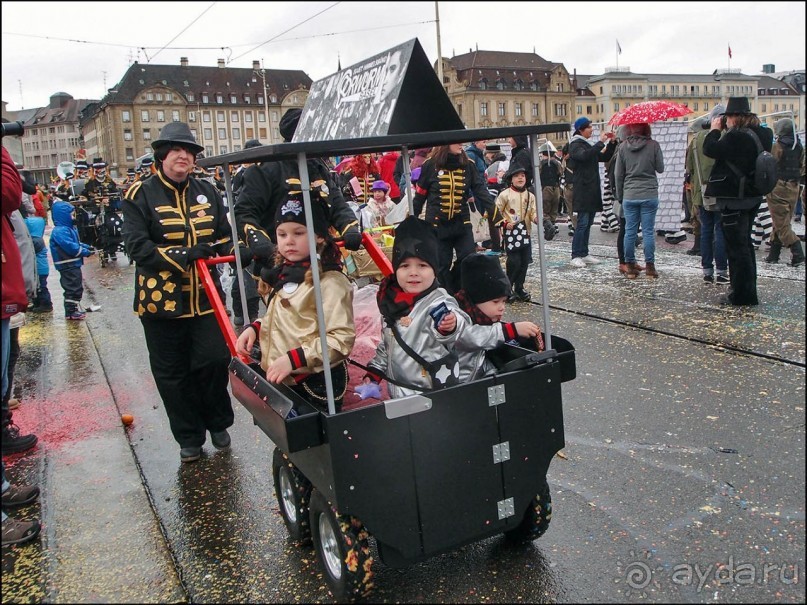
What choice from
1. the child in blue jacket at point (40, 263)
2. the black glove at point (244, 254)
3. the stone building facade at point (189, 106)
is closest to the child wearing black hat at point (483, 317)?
the black glove at point (244, 254)

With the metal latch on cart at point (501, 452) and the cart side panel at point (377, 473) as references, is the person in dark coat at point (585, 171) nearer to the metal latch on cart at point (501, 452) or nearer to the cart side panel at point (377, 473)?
the metal latch on cart at point (501, 452)

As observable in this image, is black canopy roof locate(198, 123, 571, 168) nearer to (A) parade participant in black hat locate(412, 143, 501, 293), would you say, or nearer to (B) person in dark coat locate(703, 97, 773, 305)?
(A) parade participant in black hat locate(412, 143, 501, 293)

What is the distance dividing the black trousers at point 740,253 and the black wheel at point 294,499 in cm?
496

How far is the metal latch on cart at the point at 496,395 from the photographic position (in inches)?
109

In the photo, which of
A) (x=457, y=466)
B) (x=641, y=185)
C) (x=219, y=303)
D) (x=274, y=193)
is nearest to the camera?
(x=457, y=466)

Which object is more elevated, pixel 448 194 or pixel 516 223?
pixel 448 194

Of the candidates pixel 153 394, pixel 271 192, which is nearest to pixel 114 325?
pixel 153 394

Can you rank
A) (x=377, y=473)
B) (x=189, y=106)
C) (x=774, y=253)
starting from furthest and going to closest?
(x=189, y=106), (x=774, y=253), (x=377, y=473)

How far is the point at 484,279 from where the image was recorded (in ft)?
10.4

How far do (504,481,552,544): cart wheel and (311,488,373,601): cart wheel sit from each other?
2.38 feet

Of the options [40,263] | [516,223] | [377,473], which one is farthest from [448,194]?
[40,263]

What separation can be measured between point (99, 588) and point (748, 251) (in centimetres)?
601

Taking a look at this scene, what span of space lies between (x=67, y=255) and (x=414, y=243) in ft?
23.6

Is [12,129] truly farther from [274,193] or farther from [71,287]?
[71,287]
